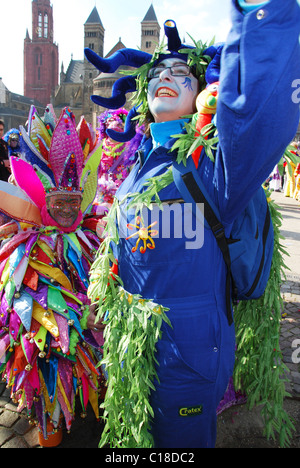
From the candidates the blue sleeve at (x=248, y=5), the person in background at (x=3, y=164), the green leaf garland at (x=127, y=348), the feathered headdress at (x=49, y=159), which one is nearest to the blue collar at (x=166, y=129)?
the green leaf garland at (x=127, y=348)

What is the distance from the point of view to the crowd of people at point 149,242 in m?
0.94

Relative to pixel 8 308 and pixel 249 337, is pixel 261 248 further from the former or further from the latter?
pixel 8 308

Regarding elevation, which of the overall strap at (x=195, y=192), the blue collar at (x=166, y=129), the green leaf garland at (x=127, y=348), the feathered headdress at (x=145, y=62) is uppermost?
the feathered headdress at (x=145, y=62)

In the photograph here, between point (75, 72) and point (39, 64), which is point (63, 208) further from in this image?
point (39, 64)

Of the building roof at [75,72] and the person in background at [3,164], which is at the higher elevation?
the building roof at [75,72]

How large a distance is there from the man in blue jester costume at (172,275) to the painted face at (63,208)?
70 cm

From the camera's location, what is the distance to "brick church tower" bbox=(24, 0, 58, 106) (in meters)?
67.8

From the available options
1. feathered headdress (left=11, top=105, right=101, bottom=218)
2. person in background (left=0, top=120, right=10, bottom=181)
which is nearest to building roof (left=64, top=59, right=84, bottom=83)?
person in background (left=0, top=120, right=10, bottom=181)

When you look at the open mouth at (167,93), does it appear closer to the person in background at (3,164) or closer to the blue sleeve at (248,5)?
the blue sleeve at (248,5)

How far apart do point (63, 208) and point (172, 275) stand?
1.11m

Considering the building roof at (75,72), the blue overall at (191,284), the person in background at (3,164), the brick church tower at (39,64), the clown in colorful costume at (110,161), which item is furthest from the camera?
the brick church tower at (39,64)

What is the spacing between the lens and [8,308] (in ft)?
6.41

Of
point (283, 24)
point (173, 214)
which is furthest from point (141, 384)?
point (283, 24)

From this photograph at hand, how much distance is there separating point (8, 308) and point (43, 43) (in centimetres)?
7899
